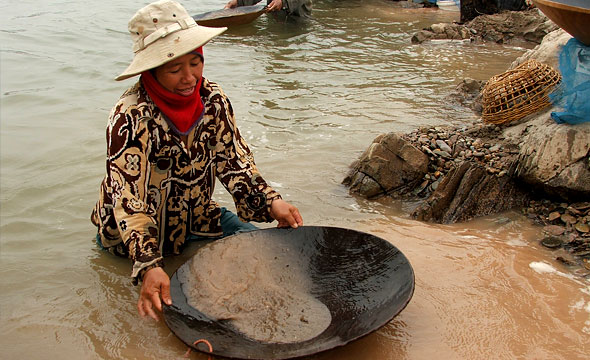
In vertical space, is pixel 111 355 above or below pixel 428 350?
below

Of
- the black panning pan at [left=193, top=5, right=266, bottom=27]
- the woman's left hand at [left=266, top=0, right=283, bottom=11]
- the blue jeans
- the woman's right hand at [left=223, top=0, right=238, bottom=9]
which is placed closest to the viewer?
the blue jeans

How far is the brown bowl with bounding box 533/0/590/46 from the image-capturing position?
3473 mm

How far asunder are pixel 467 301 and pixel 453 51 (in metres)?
6.76

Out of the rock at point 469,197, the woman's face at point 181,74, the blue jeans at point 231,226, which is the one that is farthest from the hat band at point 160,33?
the rock at point 469,197

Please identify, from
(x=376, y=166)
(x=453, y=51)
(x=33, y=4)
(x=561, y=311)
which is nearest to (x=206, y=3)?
(x=33, y=4)

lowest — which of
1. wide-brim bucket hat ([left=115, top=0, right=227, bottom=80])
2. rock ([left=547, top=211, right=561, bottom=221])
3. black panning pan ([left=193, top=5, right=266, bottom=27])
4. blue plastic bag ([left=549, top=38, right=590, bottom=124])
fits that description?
rock ([left=547, top=211, right=561, bottom=221])

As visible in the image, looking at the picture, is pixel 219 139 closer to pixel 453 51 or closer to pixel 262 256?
pixel 262 256

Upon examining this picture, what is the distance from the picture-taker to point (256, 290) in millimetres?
2543

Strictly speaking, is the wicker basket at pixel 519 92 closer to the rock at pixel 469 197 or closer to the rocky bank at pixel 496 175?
the rocky bank at pixel 496 175

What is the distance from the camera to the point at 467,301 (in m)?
2.60

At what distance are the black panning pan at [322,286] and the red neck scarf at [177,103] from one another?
1.88 ft

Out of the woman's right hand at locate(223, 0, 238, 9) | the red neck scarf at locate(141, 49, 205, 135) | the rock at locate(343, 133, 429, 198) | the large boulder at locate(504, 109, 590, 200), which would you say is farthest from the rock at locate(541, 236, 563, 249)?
the woman's right hand at locate(223, 0, 238, 9)

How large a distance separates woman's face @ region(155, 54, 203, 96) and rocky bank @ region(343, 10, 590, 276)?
1.92 m

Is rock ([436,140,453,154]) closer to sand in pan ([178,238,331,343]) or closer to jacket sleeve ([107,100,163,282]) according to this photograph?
sand in pan ([178,238,331,343])
